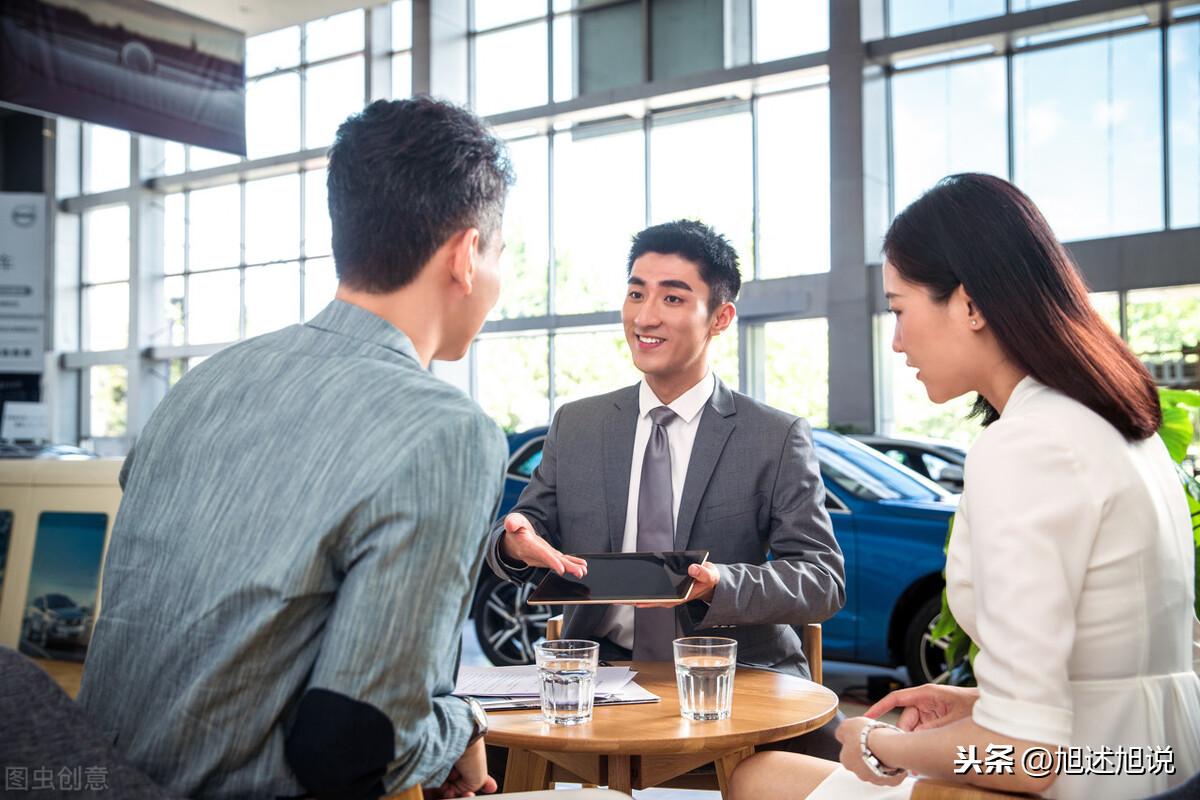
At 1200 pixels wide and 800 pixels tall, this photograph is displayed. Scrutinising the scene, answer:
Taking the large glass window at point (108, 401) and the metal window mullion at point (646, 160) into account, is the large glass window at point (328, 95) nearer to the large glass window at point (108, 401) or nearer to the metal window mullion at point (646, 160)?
the metal window mullion at point (646, 160)

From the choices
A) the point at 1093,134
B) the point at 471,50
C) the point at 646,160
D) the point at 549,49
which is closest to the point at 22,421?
the point at 646,160

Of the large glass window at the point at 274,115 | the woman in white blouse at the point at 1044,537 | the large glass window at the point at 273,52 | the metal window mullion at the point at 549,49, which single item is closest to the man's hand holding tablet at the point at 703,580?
the woman in white blouse at the point at 1044,537

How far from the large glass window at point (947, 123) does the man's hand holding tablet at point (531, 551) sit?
9577mm

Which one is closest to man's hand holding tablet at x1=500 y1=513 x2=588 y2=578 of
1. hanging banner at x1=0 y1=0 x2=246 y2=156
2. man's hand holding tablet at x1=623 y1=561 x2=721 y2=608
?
man's hand holding tablet at x1=623 y1=561 x2=721 y2=608

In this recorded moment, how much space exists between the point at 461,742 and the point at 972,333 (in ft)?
2.87

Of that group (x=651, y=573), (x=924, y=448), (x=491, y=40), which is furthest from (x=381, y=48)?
(x=651, y=573)

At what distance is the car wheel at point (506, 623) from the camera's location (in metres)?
5.41

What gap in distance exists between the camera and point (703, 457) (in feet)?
8.34

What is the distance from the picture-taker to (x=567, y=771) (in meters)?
2.03

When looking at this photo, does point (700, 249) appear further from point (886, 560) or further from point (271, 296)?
point (271, 296)

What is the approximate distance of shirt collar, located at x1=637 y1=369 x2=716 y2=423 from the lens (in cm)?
267

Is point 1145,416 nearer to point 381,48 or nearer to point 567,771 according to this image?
point 567,771

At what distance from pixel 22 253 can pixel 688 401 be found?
6.14m

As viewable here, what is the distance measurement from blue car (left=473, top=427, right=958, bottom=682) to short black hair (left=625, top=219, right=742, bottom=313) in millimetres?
2348
